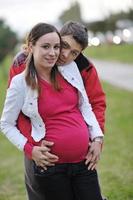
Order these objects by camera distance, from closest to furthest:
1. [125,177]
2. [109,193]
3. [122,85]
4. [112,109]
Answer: [109,193]
[125,177]
[112,109]
[122,85]

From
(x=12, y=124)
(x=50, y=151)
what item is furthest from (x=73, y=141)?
(x=12, y=124)

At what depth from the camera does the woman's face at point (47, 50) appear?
354 cm

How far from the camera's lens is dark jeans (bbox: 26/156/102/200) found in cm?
366

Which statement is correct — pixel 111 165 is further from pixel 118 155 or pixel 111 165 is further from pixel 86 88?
pixel 86 88

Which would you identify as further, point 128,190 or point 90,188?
point 128,190

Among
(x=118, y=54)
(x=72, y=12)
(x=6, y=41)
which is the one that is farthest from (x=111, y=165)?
(x=72, y=12)

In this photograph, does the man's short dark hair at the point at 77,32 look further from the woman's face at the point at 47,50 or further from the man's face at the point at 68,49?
the woman's face at the point at 47,50

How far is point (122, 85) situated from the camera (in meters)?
17.6

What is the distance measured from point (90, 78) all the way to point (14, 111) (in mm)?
583

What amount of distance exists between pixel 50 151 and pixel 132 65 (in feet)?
69.7

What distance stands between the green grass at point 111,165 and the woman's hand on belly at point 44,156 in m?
2.60

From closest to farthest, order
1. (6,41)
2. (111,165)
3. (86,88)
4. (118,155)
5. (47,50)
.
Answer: (47,50)
(86,88)
(111,165)
(118,155)
(6,41)

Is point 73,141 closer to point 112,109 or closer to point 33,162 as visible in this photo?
point 33,162

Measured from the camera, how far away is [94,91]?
388 centimetres
